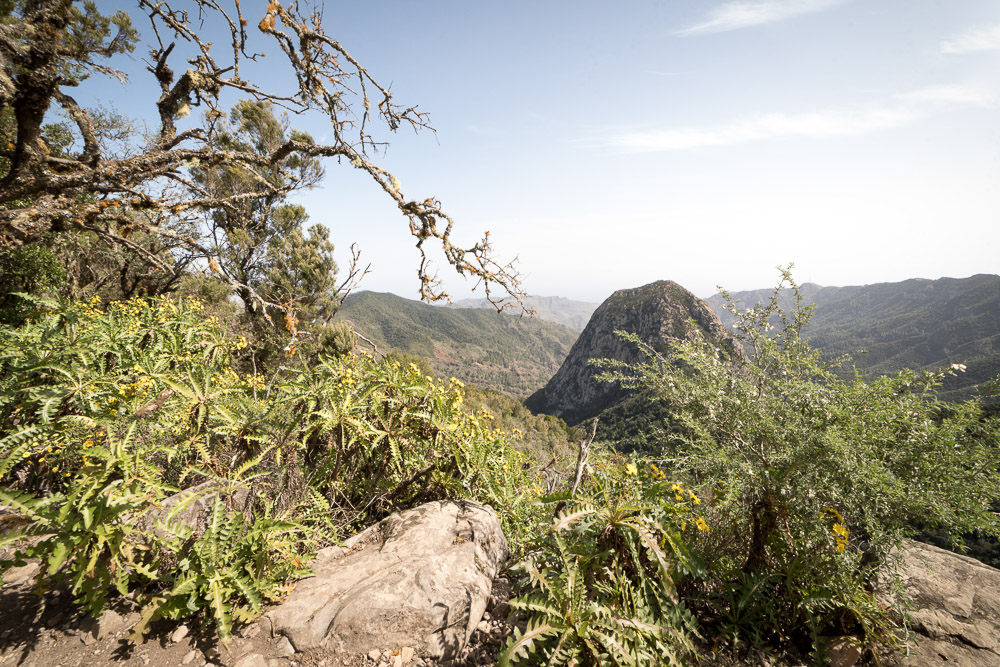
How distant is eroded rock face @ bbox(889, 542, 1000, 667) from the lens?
88.4 inches

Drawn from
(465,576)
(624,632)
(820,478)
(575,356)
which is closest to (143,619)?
(465,576)

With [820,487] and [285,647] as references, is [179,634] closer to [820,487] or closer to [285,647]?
[285,647]

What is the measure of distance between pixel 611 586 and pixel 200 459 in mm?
3168

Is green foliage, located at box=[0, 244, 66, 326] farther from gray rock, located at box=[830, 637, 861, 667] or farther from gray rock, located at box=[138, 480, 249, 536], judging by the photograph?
gray rock, located at box=[830, 637, 861, 667]

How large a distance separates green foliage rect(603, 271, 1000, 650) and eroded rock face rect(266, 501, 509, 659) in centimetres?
158

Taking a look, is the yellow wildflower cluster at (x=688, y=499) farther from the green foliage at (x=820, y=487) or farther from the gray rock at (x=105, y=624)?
the gray rock at (x=105, y=624)

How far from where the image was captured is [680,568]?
93.2 inches

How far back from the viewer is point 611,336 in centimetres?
12938

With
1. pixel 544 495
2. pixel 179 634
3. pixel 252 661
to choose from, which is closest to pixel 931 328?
pixel 544 495

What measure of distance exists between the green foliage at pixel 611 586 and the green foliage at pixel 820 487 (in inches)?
14.1

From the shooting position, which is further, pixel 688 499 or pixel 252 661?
pixel 688 499

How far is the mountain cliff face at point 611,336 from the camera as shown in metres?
112

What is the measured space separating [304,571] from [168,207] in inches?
147

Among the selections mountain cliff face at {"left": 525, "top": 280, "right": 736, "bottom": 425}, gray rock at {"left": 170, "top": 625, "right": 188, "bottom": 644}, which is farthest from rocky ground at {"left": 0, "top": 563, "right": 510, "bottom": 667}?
mountain cliff face at {"left": 525, "top": 280, "right": 736, "bottom": 425}
